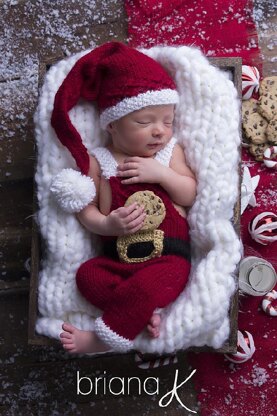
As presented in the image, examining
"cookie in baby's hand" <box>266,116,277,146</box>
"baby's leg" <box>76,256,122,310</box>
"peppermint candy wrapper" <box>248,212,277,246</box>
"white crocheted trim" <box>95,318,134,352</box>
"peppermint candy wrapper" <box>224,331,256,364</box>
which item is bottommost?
"peppermint candy wrapper" <box>224,331,256,364</box>

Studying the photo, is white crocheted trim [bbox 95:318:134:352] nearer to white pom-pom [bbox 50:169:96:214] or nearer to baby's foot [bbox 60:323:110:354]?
baby's foot [bbox 60:323:110:354]

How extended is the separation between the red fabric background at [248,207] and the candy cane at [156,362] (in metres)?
0.05

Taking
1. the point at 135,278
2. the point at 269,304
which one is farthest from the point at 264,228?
the point at 135,278

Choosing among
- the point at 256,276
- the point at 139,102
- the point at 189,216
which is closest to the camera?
the point at 139,102

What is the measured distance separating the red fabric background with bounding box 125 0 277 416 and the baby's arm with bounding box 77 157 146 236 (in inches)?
15.1

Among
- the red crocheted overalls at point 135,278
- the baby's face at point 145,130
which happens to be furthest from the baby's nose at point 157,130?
the red crocheted overalls at point 135,278

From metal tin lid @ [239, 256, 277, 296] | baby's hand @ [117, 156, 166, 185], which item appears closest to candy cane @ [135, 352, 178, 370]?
metal tin lid @ [239, 256, 277, 296]

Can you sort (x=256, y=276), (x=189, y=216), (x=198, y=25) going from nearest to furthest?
(x=189, y=216)
(x=256, y=276)
(x=198, y=25)

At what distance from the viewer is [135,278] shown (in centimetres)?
114

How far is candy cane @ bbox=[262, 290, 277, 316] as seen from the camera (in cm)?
140

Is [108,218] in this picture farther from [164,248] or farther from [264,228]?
[264,228]

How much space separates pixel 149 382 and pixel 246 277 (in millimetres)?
347

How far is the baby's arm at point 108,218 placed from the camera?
113 cm

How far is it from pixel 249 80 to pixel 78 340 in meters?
0.73
